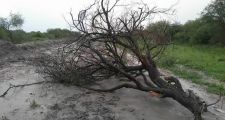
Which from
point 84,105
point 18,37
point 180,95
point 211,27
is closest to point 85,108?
point 84,105

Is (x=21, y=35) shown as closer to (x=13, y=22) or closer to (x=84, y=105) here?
(x=13, y=22)

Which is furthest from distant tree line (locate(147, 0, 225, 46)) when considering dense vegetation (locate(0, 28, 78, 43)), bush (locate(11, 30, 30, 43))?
bush (locate(11, 30, 30, 43))

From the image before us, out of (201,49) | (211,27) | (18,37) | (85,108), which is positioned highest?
(211,27)

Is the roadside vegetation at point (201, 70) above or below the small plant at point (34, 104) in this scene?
below

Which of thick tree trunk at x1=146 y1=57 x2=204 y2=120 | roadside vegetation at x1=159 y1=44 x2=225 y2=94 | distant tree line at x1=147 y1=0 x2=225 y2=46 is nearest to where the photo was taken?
thick tree trunk at x1=146 y1=57 x2=204 y2=120

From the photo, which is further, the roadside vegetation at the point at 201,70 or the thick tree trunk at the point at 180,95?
the roadside vegetation at the point at 201,70

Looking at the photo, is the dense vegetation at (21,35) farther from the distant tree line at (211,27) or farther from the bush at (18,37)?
the distant tree line at (211,27)

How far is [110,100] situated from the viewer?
11672 mm

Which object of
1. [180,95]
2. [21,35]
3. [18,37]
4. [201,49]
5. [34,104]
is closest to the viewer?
[180,95]

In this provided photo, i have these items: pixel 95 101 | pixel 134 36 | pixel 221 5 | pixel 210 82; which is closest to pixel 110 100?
pixel 95 101

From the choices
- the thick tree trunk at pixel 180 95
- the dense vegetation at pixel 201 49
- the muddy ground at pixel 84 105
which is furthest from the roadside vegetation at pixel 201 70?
the thick tree trunk at pixel 180 95

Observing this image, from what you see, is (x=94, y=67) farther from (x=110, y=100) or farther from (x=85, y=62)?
(x=110, y=100)

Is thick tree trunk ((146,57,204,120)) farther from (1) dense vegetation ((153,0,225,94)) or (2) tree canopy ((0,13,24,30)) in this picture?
(2) tree canopy ((0,13,24,30))

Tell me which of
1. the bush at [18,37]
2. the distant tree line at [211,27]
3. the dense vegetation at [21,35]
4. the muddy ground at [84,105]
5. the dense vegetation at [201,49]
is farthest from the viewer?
the bush at [18,37]
